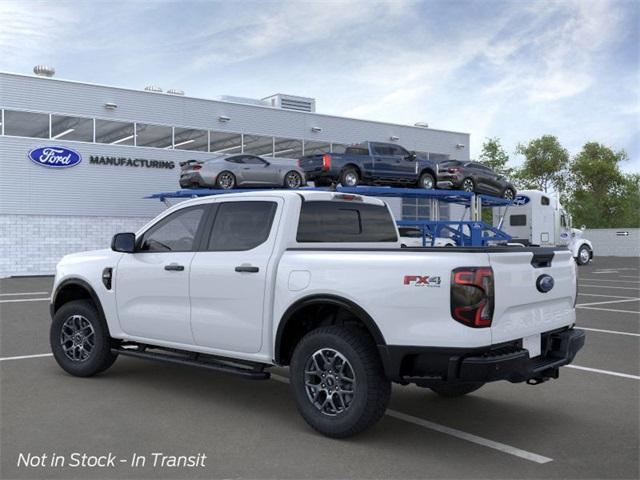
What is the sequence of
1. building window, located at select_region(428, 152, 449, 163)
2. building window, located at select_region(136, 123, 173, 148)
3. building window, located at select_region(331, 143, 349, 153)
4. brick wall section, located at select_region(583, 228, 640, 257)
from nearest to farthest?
building window, located at select_region(136, 123, 173, 148), building window, located at select_region(331, 143, 349, 153), building window, located at select_region(428, 152, 449, 163), brick wall section, located at select_region(583, 228, 640, 257)

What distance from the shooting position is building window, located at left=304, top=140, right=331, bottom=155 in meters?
35.0

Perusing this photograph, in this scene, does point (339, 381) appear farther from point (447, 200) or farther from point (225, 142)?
point (225, 142)

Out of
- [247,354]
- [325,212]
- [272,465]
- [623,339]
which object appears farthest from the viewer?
[623,339]

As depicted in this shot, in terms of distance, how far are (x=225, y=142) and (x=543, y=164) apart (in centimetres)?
4743

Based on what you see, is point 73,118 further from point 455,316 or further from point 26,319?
point 455,316

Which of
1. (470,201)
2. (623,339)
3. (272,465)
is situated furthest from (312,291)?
(470,201)

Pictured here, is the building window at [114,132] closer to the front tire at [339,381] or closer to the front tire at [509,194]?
the front tire at [509,194]

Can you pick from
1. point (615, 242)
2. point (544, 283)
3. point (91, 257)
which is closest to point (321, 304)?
point (544, 283)

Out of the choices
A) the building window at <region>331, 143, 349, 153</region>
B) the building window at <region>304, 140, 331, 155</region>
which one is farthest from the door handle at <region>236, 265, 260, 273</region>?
the building window at <region>331, 143, 349, 153</region>

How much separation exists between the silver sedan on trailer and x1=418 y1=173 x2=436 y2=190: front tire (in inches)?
154

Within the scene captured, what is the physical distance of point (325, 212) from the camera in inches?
235

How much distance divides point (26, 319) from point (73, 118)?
18.2 metres

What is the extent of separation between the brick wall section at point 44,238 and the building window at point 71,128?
332cm

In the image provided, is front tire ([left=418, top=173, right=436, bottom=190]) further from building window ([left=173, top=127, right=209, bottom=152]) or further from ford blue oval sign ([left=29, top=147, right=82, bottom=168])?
ford blue oval sign ([left=29, top=147, right=82, bottom=168])
